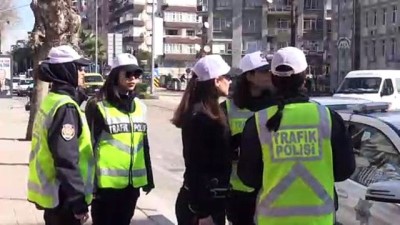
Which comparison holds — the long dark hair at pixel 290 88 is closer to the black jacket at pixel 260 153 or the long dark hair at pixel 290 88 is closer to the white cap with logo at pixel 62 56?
the black jacket at pixel 260 153

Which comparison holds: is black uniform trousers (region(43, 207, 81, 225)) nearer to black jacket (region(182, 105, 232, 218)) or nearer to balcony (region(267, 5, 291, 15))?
black jacket (region(182, 105, 232, 218))

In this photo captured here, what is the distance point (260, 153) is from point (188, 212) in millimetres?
1452

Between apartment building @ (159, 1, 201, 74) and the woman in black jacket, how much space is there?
105473 mm

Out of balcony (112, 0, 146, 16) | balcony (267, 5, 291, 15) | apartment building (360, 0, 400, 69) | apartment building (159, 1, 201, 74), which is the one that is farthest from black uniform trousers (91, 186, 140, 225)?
balcony (112, 0, 146, 16)

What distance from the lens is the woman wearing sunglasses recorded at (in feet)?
17.5

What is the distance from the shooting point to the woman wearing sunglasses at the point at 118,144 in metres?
5.32

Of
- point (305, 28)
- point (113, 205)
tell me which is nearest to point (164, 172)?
point (113, 205)

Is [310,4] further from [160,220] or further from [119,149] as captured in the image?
[119,149]

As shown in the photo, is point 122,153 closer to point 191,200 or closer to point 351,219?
point 191,200

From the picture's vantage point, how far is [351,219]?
552 cm

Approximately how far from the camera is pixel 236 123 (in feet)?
16.3

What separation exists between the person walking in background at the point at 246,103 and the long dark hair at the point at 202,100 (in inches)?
8.9

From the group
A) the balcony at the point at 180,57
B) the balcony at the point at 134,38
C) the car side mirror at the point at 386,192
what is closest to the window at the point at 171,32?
the balcony at the point at 180,57

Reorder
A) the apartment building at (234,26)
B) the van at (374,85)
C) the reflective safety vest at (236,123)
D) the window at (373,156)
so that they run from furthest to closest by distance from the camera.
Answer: the apartment building at (234,26)
the van at (374,85)
the window at (373,156)
the reflective safety vest at (236,123)
